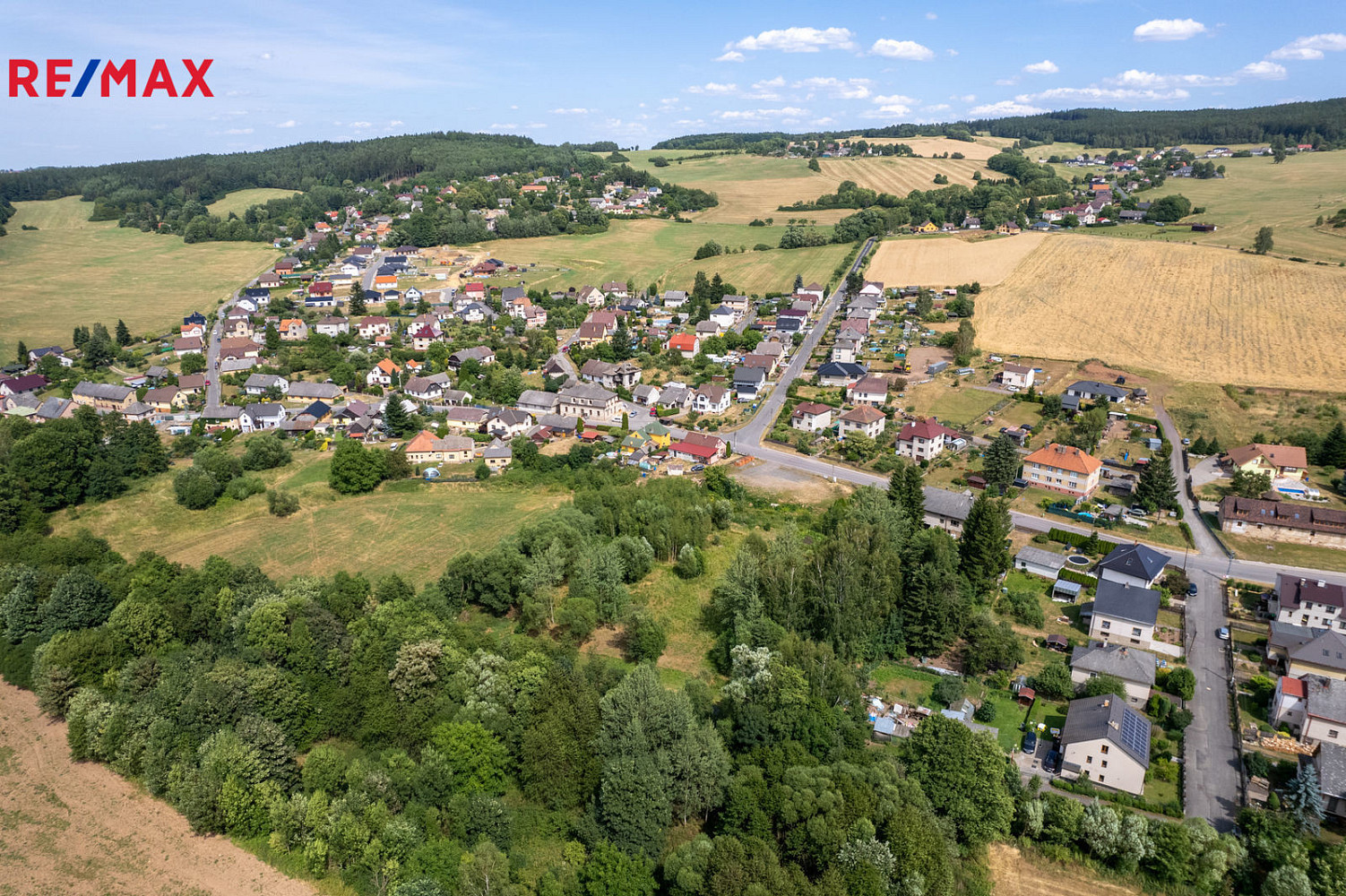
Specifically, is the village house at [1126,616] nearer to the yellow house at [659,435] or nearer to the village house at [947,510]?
the village house at [947,510]

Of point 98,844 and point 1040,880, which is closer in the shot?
point 1040,880

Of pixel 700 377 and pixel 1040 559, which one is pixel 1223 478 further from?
pixel 700 377

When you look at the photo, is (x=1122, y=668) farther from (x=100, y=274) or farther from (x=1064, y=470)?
(x=100, y=274)

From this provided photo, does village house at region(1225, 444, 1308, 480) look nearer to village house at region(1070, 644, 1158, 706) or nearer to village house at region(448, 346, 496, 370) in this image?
A: village house at region(1070, 644, 1158, 706)

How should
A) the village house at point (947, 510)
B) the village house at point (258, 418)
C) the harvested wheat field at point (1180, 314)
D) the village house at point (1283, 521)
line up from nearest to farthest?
the village house at point (1283, 521) < the village house at point (947, 510) < the village house at point (258, 418) < the harvested wheat field at point (1180, 314)

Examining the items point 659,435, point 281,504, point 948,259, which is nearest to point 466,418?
point 659,435

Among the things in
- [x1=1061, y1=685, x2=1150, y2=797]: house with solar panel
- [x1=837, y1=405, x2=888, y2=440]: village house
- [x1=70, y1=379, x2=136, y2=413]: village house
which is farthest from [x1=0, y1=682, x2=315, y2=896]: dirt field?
[x1=837, y1=405, x2=888, y2=440]: village house

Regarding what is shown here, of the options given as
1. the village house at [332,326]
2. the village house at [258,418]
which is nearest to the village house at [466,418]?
the village house at [258,418]
